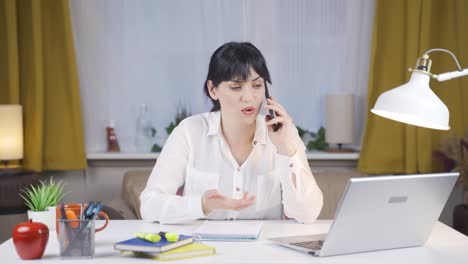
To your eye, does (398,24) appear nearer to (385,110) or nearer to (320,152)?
(320,152)

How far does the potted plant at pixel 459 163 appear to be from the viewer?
3.86 m

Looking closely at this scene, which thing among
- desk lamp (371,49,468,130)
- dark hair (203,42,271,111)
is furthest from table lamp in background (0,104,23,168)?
desk lamp (371,49,468,130)

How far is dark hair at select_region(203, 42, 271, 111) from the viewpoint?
249cm

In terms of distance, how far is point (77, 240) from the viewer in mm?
1803

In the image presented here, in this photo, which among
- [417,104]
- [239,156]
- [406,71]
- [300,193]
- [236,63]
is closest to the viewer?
[417,104]

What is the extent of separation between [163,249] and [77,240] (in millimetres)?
223

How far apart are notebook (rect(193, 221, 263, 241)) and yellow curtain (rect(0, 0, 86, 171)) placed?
7.27 feet

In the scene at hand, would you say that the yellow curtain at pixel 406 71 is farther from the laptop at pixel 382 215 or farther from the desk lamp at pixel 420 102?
the desk lamp at pixel 420 102

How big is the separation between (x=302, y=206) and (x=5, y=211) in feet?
6.98

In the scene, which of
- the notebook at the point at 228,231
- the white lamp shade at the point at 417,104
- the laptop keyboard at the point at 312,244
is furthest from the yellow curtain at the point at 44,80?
the white lamp shade at the point at 417,104

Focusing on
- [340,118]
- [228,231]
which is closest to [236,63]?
[228,231]

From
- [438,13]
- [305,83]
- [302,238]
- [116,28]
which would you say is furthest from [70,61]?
[302,238]

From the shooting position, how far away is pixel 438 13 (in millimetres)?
4234

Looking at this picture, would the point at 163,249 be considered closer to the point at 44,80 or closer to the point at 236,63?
the point at 236,63
